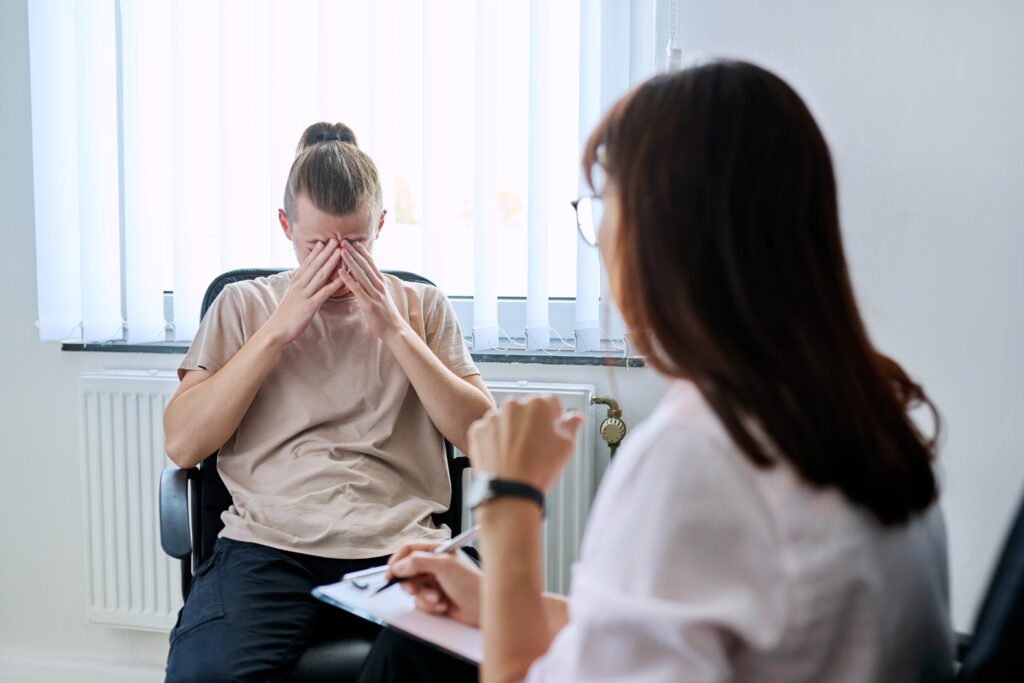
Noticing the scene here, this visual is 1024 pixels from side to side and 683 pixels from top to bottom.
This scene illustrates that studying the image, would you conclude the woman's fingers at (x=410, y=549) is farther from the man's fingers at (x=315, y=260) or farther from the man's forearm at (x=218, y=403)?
the man's fingers at (x=315, y=260)

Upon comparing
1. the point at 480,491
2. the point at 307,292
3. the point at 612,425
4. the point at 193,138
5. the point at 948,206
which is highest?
the point at 193,138

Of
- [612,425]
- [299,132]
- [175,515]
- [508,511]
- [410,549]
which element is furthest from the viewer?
[299,132]

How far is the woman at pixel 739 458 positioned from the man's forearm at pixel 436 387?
79 centimetres

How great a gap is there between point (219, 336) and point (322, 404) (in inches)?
9.0

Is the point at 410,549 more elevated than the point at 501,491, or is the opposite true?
the point at 501,491

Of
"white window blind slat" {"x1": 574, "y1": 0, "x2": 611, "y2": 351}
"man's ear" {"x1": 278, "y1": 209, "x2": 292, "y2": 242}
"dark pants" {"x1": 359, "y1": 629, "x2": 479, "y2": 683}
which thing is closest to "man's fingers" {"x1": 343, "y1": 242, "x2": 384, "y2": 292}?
"man's ear" {"x1": 278, "y1": 209, "x2": 292, "y2": 242}

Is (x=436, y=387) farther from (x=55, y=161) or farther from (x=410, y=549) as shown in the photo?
(x=55, y=161)

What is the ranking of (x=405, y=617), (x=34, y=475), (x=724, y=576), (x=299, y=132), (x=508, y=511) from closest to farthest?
(x=724, y=576)
(x=508, y=511)
(x=405, y=617)
(x=299, y=132)
(x=34, y=475)

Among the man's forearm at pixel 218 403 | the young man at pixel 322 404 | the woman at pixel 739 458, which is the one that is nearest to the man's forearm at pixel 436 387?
the young man at pixel 322 404

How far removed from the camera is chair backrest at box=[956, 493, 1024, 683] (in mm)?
603

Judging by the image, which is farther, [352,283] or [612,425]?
[612,425]

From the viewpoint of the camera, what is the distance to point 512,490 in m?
0.75

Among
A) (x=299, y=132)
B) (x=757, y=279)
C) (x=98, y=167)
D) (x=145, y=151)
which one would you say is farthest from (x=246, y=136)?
(x=757, y=279)

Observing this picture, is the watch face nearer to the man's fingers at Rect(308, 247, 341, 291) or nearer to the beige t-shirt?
the beige t-shirt
